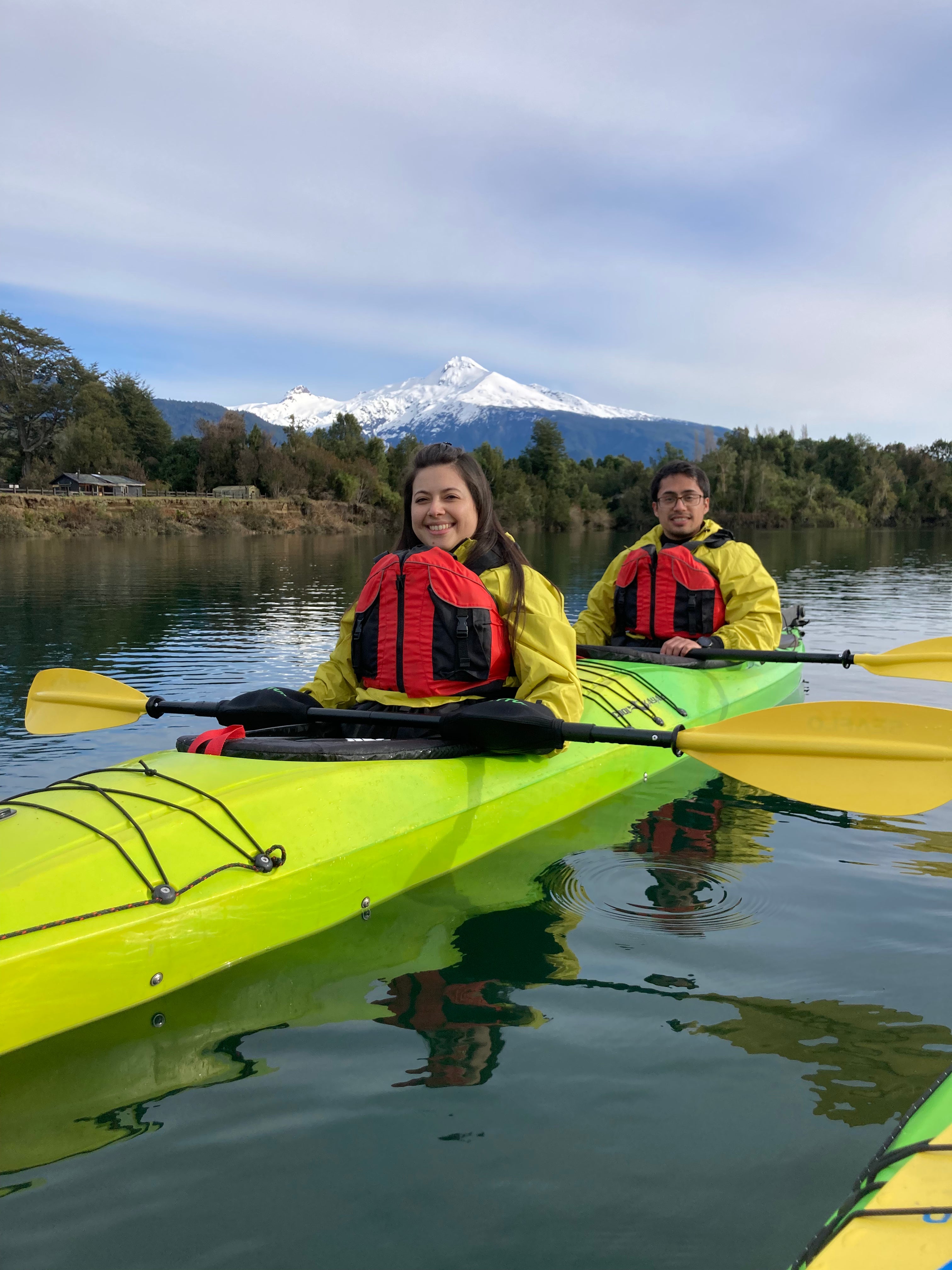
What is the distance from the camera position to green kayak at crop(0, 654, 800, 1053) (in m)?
2.75

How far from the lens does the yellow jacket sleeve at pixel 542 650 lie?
425 cm

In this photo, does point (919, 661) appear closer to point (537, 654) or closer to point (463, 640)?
point (537, 654)

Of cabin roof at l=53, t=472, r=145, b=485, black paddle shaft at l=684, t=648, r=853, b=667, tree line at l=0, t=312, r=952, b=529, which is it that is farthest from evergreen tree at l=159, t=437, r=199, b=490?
black paddle shaft at l=684, t=648, r=853, b=667

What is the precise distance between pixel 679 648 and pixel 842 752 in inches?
124

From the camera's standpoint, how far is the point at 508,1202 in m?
2.20

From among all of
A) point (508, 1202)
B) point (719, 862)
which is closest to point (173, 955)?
point (508, 1202)

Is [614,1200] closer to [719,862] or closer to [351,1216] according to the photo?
[351,1216]

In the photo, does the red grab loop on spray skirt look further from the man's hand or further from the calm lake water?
the man's hand

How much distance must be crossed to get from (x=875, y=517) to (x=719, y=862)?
6499 cm

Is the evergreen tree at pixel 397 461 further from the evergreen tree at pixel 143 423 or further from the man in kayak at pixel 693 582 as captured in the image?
the man in kayak at pixel 693 582

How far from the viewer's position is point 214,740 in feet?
12.7

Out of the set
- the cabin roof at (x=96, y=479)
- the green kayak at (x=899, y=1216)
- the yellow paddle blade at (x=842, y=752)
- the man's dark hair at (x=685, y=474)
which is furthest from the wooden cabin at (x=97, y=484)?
the green kayak at (x=899, y=1216)

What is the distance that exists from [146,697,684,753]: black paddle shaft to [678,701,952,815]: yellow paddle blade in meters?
0.17

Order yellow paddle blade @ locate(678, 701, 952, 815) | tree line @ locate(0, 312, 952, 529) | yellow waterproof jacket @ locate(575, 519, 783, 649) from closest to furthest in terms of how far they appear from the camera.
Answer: yellow paddle blade @ locate(678, 701, 952, 815)
yellow waterproof jacket @ locate(575, 519, 783, 649)
tree line @ locate(0, 312, 952, 529)
